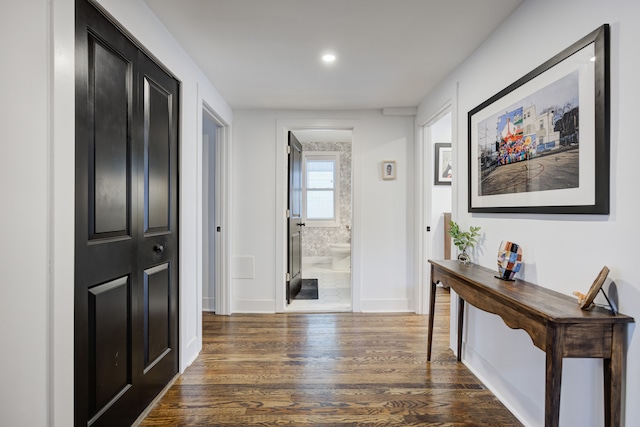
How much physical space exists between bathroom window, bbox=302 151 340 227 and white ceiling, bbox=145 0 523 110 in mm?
3187

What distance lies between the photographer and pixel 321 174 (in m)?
6.37

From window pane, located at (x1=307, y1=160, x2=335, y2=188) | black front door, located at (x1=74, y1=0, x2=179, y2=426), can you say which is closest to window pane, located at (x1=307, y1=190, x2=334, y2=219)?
window pane, located at (x1=307, y1=160, x2=335, y2=188)

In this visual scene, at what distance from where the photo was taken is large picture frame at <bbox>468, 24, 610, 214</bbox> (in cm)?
128

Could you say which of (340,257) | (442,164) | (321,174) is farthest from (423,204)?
(321,174)

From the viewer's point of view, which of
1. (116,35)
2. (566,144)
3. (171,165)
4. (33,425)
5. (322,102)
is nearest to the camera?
(33,425)

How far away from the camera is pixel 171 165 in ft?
7.00

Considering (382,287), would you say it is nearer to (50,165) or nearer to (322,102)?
(322,102)

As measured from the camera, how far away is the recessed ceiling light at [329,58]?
2346 mm

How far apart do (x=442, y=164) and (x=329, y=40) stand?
9.90ft

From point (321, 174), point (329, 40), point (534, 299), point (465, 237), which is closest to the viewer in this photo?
point (534, 299)

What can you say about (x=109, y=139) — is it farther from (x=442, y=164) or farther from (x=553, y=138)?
(x=442, y=164)

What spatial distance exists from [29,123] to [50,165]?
15 centimetres

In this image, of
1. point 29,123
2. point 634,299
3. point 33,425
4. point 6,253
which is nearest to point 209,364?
point 33,425

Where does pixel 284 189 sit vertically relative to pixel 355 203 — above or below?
above
